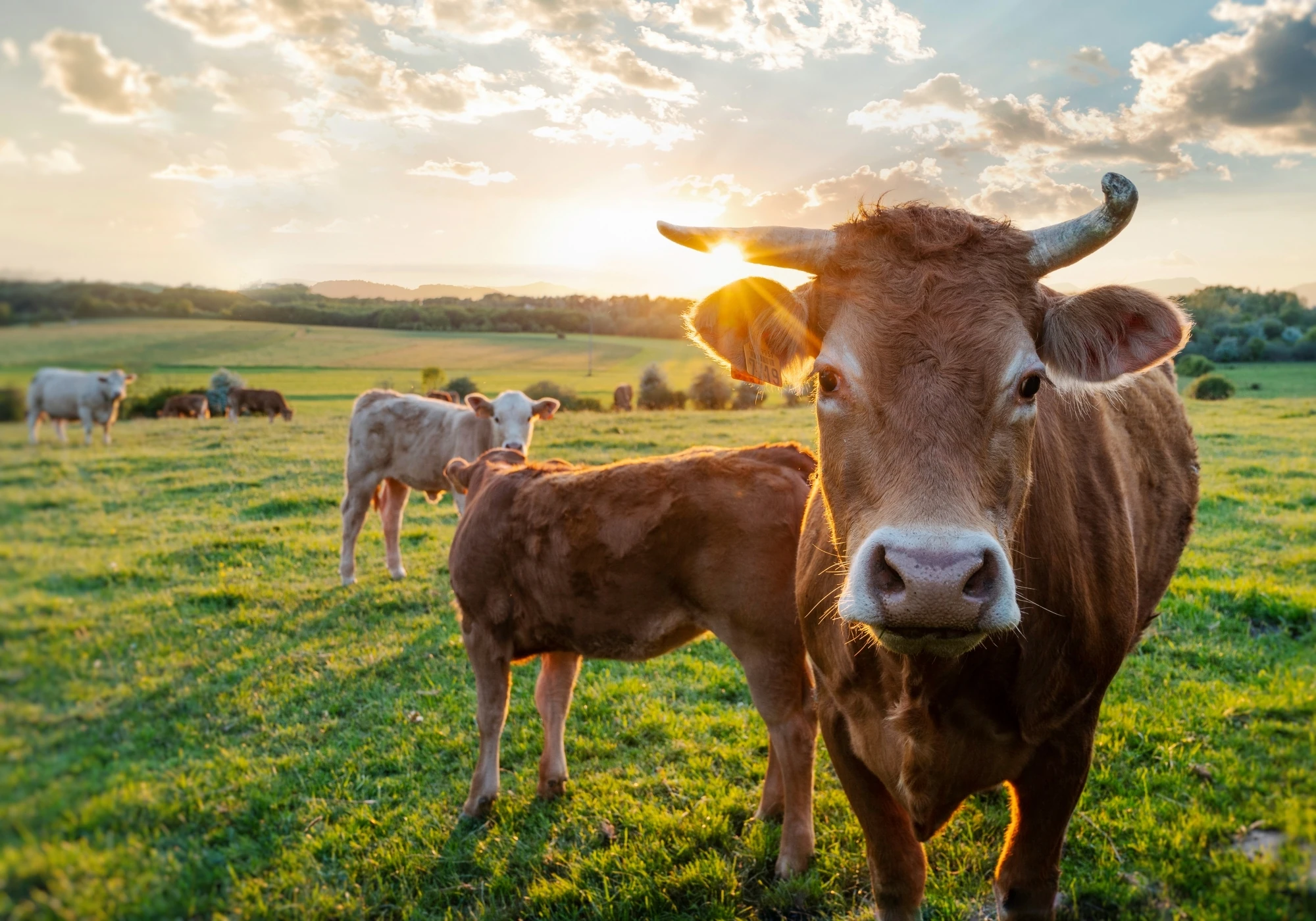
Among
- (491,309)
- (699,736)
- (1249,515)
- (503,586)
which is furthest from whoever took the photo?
(491,309)

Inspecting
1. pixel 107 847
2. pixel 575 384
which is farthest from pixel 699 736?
pixel 575 384

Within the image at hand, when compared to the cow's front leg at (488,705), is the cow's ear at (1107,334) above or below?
above

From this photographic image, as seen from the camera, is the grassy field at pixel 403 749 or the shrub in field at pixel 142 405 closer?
the grassy field at pixel 403 749

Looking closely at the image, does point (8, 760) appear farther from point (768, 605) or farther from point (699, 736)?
point (699, 736)

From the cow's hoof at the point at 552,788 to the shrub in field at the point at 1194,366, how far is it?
4338 cm

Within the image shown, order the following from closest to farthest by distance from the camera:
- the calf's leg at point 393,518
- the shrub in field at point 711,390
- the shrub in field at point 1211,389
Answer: the calf's leg at point 393,518 < the shrub in field at point 1211,389 < the shrub in field at point 711,390

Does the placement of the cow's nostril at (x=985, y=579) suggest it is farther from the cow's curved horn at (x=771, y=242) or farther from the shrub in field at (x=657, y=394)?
the shrub in field at (x=657, y=394)

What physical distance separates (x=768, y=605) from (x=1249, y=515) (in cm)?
998

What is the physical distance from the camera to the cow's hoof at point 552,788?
4492mm

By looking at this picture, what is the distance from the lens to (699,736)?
5.07 m

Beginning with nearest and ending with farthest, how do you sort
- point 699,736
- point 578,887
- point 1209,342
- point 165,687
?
point 165,687, point 578,887, point 699,736, point 1209,342

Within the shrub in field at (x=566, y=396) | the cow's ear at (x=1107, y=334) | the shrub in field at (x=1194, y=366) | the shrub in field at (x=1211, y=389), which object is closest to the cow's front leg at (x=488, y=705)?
the cow's ear at (x=1107, y=334)

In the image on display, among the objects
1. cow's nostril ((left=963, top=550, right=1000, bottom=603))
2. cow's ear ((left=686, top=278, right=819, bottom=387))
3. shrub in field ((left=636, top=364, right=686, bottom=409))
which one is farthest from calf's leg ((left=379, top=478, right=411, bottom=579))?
shrub in field ((left=636, top=364, right=686, bottom=409))

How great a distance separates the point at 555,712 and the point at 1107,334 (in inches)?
147
